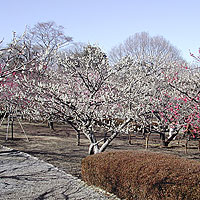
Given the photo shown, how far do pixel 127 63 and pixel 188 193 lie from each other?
3995 mm

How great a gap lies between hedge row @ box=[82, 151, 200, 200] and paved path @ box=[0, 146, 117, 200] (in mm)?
256

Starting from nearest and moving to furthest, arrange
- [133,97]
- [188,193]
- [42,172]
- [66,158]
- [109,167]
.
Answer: [188,193]
[109,167]
[42,172]
[133,97]
[66,158]

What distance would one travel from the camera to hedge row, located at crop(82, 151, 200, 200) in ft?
12.2

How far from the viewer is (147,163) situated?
175 inches

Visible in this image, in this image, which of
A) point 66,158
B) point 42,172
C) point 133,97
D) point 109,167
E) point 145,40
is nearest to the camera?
point 109,167

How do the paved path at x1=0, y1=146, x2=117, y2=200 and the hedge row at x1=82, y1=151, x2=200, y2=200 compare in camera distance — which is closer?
the hedge row at x1=82, y1=151, x2=200, y2=200

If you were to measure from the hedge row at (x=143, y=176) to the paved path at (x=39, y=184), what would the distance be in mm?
256

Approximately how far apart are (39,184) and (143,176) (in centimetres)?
224

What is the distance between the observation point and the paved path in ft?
15.2

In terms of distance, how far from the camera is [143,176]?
13.6ft

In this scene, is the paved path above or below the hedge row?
below

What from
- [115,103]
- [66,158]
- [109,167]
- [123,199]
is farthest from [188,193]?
[66,158]

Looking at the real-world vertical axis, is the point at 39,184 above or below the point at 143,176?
below

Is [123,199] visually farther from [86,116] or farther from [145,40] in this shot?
[145,40]
